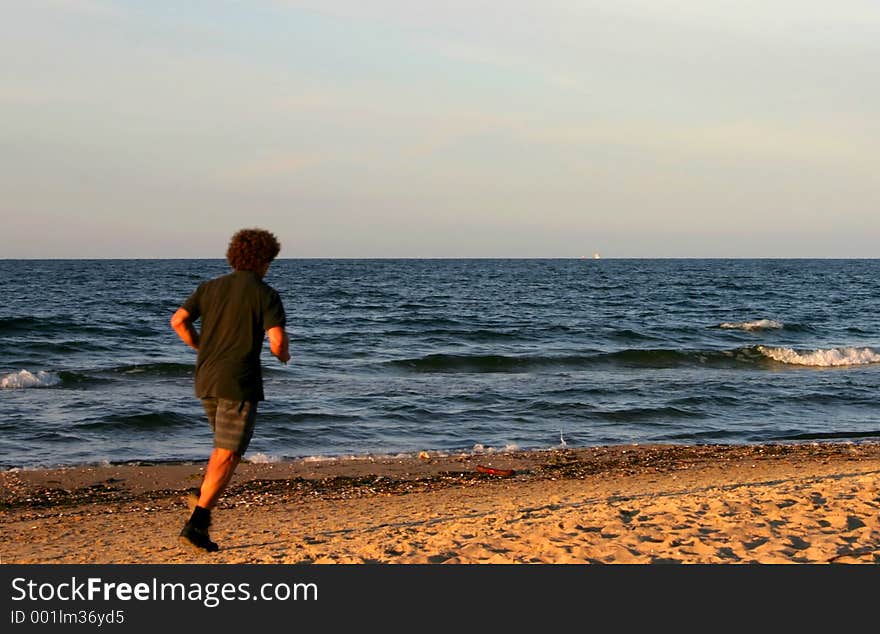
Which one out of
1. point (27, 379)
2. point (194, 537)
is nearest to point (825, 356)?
point (27, 379)

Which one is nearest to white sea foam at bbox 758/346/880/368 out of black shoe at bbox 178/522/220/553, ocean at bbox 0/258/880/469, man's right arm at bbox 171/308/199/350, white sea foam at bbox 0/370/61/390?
ocean at bbox 0/258/880/469

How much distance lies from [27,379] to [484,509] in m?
13.8

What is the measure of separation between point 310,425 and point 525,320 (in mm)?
21010

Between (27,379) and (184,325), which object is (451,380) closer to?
(27,379)

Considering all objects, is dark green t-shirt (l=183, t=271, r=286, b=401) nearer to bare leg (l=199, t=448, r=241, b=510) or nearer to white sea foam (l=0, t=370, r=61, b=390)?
bare leg (l=199, t=448, r=241, b=510)

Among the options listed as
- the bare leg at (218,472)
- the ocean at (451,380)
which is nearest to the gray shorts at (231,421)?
the bare leg at (218,472)

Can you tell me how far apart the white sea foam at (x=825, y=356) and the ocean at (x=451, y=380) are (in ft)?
0.23

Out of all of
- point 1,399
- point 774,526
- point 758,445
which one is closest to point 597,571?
point 774,526

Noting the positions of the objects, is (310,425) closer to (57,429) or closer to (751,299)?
(57,429)

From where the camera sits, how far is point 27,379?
1898 cm

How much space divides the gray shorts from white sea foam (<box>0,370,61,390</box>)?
14.1 metres

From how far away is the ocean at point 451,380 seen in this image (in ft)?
44.8

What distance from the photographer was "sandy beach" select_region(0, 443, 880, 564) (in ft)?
20.2

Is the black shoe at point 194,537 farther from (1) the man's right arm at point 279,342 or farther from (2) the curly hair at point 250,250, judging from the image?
(2) the curly hair at point 250,250
